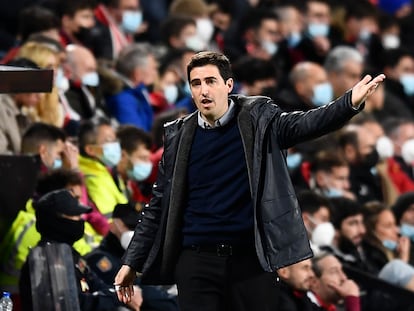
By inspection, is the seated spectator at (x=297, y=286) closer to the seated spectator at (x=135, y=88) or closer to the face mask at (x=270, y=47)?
the seated spectator at (x=135, y=88)

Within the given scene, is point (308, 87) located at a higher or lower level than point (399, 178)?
higher

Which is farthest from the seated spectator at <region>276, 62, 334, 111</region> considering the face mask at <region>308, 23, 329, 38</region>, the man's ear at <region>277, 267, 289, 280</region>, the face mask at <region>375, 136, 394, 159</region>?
the man's ear at <region>277, 267, 289, 280</region>

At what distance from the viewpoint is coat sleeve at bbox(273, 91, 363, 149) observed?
22.7ft

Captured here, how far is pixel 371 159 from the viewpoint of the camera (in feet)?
43.9

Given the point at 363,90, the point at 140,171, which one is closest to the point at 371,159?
the point at 140,171

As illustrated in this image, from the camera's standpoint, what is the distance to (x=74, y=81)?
38.3 feet

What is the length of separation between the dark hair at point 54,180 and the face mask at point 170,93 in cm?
350

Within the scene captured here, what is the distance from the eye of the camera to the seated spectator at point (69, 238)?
858cm

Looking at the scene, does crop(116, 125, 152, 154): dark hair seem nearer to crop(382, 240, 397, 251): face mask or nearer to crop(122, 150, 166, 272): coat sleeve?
crop(382, 240, 397, 251): face mask

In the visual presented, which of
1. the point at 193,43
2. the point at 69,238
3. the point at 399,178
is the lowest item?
the point at 69,238

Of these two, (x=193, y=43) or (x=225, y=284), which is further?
(x=193, y=43)

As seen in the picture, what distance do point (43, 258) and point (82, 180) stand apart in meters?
1.44

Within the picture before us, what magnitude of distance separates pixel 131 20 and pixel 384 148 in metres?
2.72

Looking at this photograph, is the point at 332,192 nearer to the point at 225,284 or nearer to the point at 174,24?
the point at 174,24
